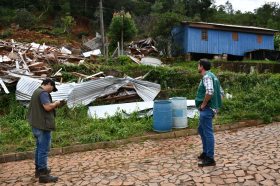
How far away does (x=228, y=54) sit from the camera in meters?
30.5

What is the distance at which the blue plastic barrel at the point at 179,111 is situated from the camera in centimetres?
912

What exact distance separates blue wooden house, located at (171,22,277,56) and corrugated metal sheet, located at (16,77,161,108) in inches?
693

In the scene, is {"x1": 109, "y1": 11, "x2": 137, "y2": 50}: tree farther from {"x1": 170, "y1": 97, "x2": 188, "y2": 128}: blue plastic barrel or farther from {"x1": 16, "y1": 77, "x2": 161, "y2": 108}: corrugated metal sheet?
{"x1": 170, "y1": 97, "x2": 188, "y2": 128}: blue plastic barrel

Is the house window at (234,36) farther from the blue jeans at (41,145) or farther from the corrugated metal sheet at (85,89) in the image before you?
the blue jeans at (41,145)

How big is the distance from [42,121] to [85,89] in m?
5.89

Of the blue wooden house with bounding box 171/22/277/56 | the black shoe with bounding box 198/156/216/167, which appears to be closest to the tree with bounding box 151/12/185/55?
the blue wooden house with bounding box 171/22/277/56

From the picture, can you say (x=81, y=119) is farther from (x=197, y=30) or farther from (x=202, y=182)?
(x=197, y=30)

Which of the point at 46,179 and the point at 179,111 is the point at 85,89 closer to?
the point at 179,111

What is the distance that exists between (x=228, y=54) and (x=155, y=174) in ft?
86.9

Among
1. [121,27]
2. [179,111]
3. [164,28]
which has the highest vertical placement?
[164,28]

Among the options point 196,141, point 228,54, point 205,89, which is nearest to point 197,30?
point 228,54

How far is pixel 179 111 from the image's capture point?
9133 mm

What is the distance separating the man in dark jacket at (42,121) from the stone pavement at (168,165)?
9.8 inches

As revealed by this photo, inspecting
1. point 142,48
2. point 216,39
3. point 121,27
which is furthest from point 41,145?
point 216,39
